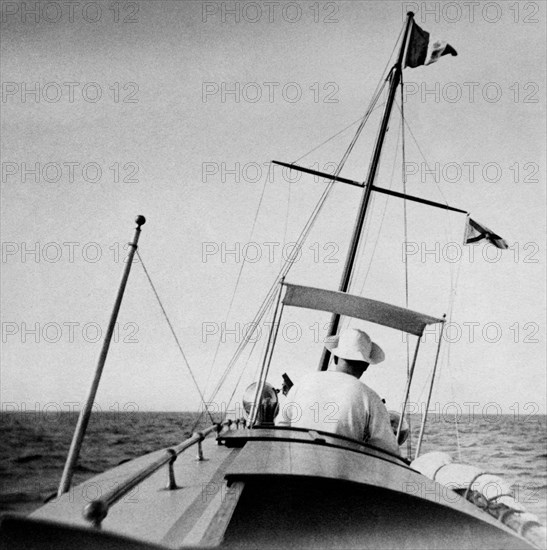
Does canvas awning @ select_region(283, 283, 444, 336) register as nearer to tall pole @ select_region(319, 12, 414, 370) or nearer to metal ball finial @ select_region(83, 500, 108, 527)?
tall pole @ select_region(319, 12, 414, 370)

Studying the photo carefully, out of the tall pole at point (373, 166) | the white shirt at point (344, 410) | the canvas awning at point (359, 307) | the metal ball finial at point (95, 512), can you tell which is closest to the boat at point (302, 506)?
the metal ball finial at point (95, 512)

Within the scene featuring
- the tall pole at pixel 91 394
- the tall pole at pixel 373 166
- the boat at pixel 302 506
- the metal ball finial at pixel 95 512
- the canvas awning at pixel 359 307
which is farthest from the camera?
the tall pole at pixel 373 166

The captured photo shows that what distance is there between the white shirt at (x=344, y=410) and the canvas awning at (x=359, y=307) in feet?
4.59

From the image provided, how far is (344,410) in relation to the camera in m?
3.99

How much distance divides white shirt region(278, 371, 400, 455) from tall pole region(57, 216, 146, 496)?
1416 millimetres

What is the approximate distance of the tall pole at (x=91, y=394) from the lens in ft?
11.6

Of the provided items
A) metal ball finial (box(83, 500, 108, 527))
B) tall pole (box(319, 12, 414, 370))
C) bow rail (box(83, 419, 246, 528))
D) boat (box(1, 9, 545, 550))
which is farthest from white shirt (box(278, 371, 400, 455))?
tall pole (box(319, 12, 414, 370))

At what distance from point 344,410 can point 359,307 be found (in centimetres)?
193

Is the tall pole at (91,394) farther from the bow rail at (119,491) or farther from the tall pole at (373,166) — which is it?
the tall pole at (373,166)

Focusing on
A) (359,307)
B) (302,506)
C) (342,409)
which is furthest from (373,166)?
(302,506)

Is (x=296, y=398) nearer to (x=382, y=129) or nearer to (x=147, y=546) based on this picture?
(x=147, y=546)

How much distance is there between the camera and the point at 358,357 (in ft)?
15.2

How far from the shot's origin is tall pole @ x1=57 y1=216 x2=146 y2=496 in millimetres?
3533

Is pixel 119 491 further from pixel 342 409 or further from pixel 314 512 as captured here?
pixel 342 409
